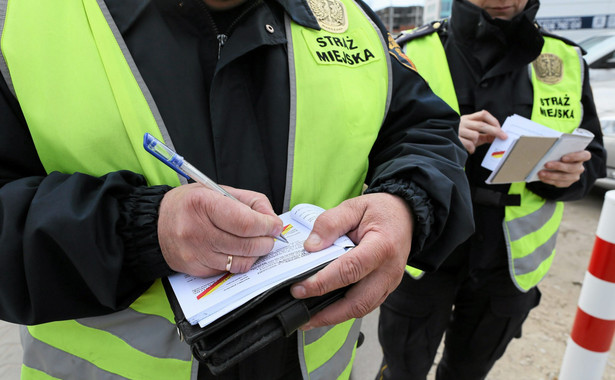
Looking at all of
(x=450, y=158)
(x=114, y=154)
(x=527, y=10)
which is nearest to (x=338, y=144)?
(x=450, y=158)

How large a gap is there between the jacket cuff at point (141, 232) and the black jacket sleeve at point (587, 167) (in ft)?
5.12

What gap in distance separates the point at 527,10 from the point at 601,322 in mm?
1265

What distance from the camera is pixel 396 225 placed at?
2.72 feet

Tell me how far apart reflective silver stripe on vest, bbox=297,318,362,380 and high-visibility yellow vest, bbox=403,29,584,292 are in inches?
23.4

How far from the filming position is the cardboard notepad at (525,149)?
1394 mm

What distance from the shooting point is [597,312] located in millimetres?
1560

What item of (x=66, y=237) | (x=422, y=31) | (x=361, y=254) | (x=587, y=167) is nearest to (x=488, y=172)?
(x=587, y=167)

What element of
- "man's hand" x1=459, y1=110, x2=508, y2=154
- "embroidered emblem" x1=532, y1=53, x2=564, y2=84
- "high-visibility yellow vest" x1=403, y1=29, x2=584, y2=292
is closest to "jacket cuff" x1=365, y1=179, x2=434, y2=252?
"man's hand" x1=459, y1=110, x2=508, y2=154

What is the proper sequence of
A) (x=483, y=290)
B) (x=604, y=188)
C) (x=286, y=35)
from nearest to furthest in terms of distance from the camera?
(x=286, y=35) → (x=483, y=290) → (x=604, y=188)

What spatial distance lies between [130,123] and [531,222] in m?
1.61

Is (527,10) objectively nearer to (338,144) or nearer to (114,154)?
(338,144)

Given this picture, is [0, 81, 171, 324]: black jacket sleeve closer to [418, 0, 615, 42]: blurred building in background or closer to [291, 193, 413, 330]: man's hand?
[291, 193, 413, 330]: man's hand

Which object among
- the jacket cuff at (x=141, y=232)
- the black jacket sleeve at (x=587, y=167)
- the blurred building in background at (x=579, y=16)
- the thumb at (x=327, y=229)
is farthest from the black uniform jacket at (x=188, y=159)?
the blurred building in background at (x=579, y=16)

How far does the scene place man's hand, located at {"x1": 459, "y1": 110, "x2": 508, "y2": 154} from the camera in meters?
1.47
